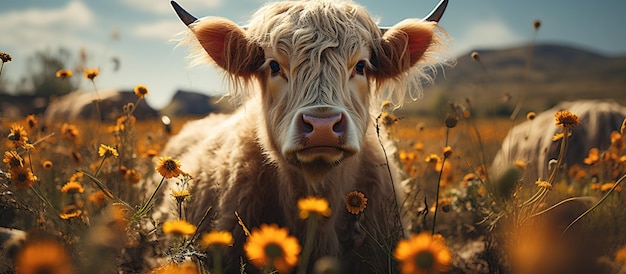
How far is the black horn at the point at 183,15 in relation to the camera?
11.5ft

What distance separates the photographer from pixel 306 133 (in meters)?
2.66

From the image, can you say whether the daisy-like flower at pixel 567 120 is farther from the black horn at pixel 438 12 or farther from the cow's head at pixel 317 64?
the black horn at pixel 438 12

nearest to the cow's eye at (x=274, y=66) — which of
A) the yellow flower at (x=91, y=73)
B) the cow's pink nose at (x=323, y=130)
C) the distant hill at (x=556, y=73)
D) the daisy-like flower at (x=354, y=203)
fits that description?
the cow's pink nose at (x=323, y=130)

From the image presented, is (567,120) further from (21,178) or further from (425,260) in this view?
(21,178)

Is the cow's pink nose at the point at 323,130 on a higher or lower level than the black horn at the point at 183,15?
lower

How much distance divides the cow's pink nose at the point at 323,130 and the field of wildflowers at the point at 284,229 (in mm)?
438

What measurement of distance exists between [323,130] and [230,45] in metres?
1.31

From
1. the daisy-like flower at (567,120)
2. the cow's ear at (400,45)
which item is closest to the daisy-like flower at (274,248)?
the daisy-like flower at (567,120)

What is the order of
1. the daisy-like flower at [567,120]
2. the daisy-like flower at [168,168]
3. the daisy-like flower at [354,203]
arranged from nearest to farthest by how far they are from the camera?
the daisy-like flower at [354,203] < the daisy-like flower at [168,168] < the daisy-like flower at [567,120]

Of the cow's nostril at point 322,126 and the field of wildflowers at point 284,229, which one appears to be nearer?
the field of wildflowers at point 284,229

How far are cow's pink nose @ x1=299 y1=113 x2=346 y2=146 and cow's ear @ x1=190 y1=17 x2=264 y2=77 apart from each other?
1.07 metres

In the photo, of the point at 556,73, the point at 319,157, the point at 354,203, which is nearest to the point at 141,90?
the point at 319,157

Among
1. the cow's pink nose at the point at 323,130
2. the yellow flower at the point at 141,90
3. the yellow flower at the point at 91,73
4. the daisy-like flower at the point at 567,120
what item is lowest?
the yellow flower at the point at 141,90

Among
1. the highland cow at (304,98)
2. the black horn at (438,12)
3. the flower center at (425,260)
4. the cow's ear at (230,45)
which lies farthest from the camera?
the black horn at (438,12)
